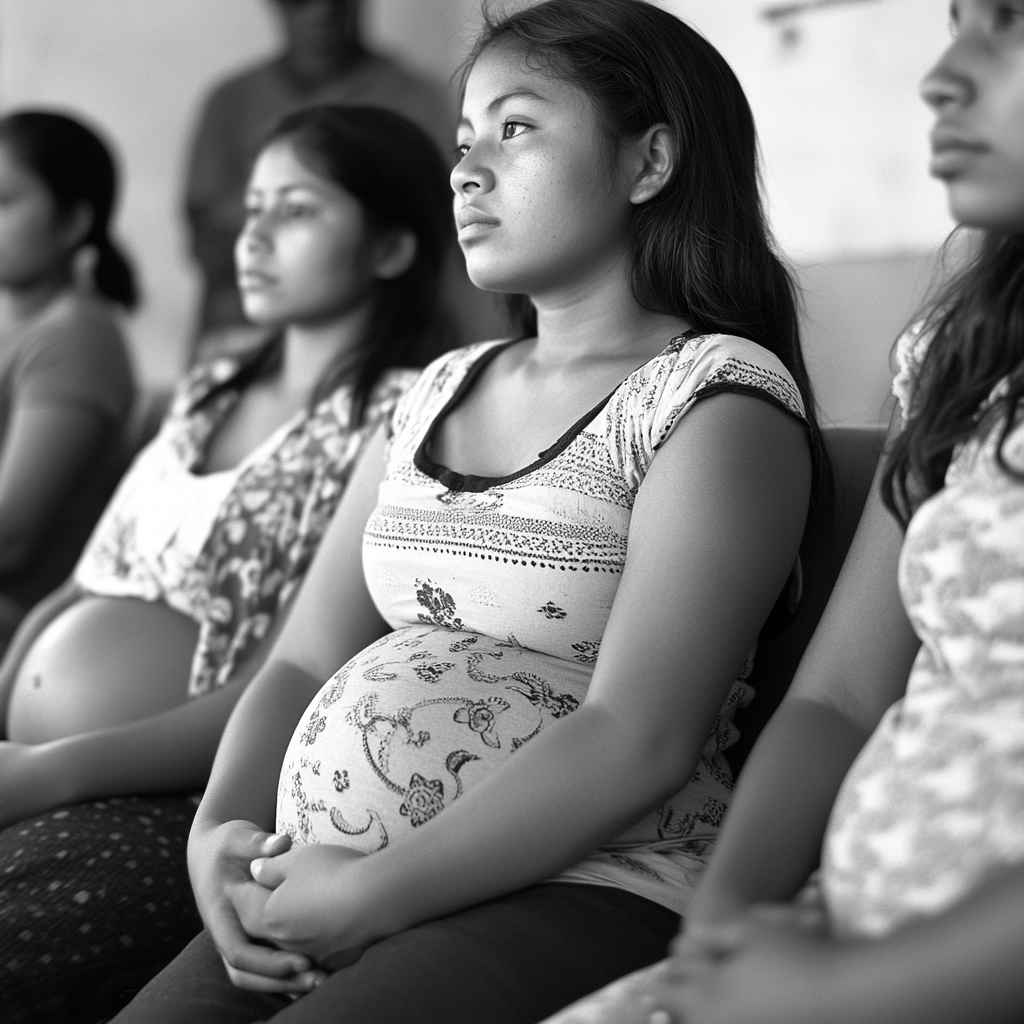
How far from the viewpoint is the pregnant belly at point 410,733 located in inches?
39.8

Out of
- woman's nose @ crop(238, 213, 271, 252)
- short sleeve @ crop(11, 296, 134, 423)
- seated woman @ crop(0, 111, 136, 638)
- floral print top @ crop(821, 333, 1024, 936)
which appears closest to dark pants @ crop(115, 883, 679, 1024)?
floral print top @ crop(821, 333, 1024, 936)

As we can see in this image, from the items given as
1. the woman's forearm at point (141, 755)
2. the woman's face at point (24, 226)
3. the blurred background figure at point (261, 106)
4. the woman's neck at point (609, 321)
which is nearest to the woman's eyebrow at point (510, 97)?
the woman's neck at point (609, 321)

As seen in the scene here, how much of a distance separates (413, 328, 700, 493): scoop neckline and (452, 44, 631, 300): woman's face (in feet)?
0.40

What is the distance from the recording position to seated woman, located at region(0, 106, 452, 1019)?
3.96 ft

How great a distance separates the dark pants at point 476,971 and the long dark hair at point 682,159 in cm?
50

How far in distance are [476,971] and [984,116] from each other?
0.63 meters

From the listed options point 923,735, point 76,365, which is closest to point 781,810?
point 923,735

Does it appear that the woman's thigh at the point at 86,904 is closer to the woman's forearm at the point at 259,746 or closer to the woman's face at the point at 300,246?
the woman's forearm at the point at 259,746

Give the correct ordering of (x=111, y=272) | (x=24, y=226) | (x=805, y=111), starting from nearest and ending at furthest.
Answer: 1. (x=24, y=226)
2. (x=111, y=272)
3. (x=805, y=111)

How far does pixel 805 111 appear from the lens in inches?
117

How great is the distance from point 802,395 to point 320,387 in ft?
2.37

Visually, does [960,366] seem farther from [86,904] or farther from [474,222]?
[86,904]

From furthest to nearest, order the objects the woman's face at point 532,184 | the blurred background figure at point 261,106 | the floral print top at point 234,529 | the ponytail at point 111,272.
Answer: the blurred background figure at point 261,106 < the ponytail at point 111,272 < the floral print top at point 234,529 < the woman's face at point 532,184

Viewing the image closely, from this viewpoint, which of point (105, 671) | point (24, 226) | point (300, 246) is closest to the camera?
point (105, 671)
